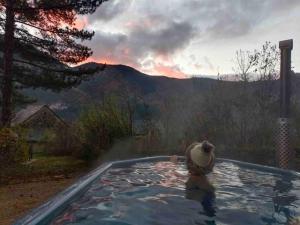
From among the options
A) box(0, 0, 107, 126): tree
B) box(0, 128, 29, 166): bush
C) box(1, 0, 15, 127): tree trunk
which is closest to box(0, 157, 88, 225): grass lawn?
box(0, 128, 29, 166): bush

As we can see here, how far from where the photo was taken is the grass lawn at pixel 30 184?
28.7 ft

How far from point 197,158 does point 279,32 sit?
1228 cm

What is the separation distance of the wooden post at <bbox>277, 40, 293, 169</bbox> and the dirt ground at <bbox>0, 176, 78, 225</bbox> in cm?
499

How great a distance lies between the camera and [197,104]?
17.2m

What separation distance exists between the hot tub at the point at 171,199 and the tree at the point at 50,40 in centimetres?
1204

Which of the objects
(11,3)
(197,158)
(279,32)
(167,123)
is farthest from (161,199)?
(11,3)

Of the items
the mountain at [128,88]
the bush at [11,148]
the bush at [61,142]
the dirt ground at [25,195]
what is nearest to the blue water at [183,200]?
the dirt ground at [25,195]

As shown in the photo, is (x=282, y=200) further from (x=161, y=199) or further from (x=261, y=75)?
(x=261, y=75)

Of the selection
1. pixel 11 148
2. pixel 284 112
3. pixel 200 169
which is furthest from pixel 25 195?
pixel 284 112

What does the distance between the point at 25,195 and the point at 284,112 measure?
5.91 metres

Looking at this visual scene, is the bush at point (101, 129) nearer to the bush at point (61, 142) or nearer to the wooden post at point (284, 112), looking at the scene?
the bush at point (61, 142)

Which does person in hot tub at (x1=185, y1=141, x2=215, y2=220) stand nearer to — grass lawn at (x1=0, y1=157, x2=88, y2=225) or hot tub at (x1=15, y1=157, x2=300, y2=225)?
hot tub at (x1=15, y1=157, x2=300, y2=225)

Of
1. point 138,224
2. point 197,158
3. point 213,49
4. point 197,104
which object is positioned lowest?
point 138,224

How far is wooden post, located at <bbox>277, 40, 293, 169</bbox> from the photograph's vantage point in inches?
373
